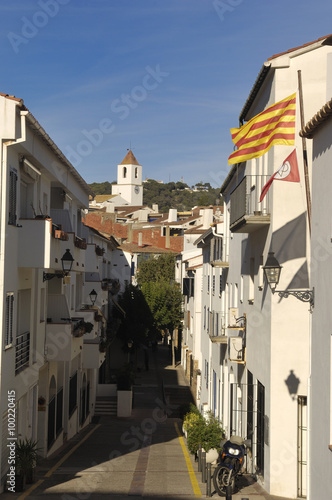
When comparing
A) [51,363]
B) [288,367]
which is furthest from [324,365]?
[51,363]

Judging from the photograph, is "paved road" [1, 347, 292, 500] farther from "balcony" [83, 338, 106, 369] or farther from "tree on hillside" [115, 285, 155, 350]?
"tree on hillside" [115, 285, 155, 350]

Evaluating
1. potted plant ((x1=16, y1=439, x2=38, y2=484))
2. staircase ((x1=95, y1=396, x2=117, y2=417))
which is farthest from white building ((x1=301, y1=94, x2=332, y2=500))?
staircase ((x1=95, y1=396, x2=117, y2=417))

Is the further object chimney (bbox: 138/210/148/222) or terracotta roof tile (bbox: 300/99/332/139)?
chimney (bbox: 138/210/148/222)

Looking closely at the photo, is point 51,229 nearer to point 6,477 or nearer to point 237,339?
point 6,477

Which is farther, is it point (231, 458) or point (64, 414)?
point (64, 414)

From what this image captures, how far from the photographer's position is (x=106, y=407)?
1436 inches

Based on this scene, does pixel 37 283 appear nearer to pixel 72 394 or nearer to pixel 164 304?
pixel 72 394

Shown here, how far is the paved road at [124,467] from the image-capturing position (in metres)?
14.6

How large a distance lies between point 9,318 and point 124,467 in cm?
642

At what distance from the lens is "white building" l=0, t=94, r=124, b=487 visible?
551 inches

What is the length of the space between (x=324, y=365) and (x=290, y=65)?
7.48 meters

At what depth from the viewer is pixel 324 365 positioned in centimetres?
1012

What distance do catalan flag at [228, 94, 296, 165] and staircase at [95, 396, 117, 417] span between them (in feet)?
80.6

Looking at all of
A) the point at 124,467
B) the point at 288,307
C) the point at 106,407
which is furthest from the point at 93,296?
the point at 288,307
